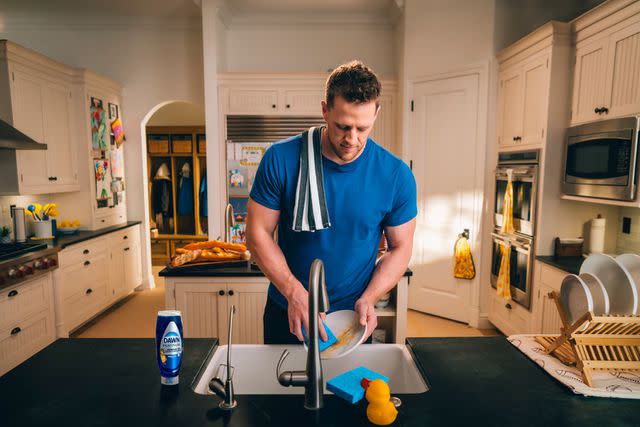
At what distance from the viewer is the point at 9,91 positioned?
10.2 ft

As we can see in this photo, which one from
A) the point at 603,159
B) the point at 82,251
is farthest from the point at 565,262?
the point at 82,251

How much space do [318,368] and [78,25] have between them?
5.07 meters

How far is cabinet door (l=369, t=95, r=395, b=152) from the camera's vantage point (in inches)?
171

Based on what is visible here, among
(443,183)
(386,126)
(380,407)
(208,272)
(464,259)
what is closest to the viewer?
(380,407)

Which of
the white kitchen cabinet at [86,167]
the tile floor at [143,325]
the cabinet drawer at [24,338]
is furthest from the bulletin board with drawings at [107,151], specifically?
the cabinet drawer at [24,338]

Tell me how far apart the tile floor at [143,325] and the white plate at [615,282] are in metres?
2.25

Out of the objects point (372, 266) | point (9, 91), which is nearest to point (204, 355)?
point (372, 266)

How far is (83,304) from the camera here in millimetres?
3646

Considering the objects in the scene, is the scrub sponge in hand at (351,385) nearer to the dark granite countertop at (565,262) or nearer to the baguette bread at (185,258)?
the baguette bread at (185,258)

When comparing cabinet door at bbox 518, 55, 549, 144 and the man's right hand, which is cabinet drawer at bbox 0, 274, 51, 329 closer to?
the man's right hand

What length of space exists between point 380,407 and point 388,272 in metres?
0.58

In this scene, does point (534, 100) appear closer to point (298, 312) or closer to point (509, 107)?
point (509, 107)

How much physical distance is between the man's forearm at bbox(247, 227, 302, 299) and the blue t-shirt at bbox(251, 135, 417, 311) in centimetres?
12

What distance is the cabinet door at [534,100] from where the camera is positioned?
2.94 metres
